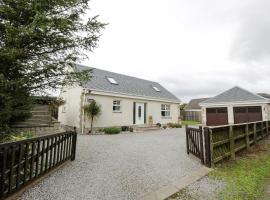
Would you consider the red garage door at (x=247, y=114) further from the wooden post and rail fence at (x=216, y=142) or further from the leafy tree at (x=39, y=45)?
the leafy tree at (x=39, y=45)

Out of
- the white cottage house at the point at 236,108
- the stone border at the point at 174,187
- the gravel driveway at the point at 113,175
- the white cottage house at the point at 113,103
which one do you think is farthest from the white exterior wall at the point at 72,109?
the white cottage house at the point at 236,108

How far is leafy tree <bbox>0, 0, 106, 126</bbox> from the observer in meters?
4.37

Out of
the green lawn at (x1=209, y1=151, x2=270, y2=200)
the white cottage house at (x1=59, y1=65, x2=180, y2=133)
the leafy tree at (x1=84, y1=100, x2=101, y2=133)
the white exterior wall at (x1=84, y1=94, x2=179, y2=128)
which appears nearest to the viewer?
the green lawn at (x1=209, y1=151, x2=270, y2=200)

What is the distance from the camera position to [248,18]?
33.2ft

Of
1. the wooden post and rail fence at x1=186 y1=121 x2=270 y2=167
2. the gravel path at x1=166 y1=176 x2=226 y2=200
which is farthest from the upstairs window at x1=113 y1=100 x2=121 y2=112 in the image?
the gravel path at x1=166 y1=176 x2=226 y2=200

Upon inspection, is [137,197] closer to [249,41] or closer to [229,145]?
[229,145]

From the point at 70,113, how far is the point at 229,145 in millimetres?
13521

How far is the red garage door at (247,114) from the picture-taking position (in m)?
18.5

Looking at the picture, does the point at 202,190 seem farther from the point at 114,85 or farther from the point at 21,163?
the point at 114,85

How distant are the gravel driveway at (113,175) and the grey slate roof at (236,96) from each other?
49.9 feet

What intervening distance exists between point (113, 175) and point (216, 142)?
374cm

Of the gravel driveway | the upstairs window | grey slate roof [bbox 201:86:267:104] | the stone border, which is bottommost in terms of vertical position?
the stone border

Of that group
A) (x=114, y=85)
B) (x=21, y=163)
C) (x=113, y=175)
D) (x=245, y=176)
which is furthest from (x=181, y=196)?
(x=114, y=85)

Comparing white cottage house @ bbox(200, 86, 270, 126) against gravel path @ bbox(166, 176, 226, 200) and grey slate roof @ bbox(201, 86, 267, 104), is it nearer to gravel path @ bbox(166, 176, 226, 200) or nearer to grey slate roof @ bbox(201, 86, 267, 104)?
grey slate roof @ bbox(201, 86, 267, 104)
